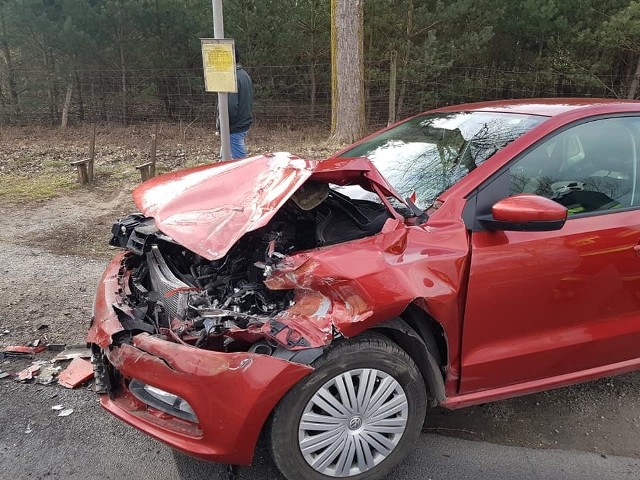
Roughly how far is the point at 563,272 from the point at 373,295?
0.94 m

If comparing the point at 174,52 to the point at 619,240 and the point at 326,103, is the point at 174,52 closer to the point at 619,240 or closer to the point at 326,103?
the point at 326,103

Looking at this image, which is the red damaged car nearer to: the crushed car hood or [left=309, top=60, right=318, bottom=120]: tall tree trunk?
the crushed car hood

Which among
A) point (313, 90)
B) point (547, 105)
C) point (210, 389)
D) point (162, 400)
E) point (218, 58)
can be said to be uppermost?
point (218, 58)

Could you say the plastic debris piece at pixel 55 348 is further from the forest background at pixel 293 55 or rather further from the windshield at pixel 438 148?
the forest background at pixel 293 55

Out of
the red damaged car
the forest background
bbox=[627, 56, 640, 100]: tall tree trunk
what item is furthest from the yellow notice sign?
bbox=[627, 56, 640, 100]: tall tree trunk

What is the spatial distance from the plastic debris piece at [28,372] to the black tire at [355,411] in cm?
181

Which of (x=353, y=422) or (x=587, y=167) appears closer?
(x=353, y=422)

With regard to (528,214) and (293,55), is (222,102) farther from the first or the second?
(293,55)

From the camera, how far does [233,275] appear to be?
8.55ft

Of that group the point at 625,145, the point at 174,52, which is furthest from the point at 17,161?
Result: the point at 625,145

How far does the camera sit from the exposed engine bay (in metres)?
2.19

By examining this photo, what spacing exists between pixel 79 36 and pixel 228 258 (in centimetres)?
1231

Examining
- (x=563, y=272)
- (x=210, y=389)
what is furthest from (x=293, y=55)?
(x=210, y=389)

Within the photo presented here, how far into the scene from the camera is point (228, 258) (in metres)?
2.69
